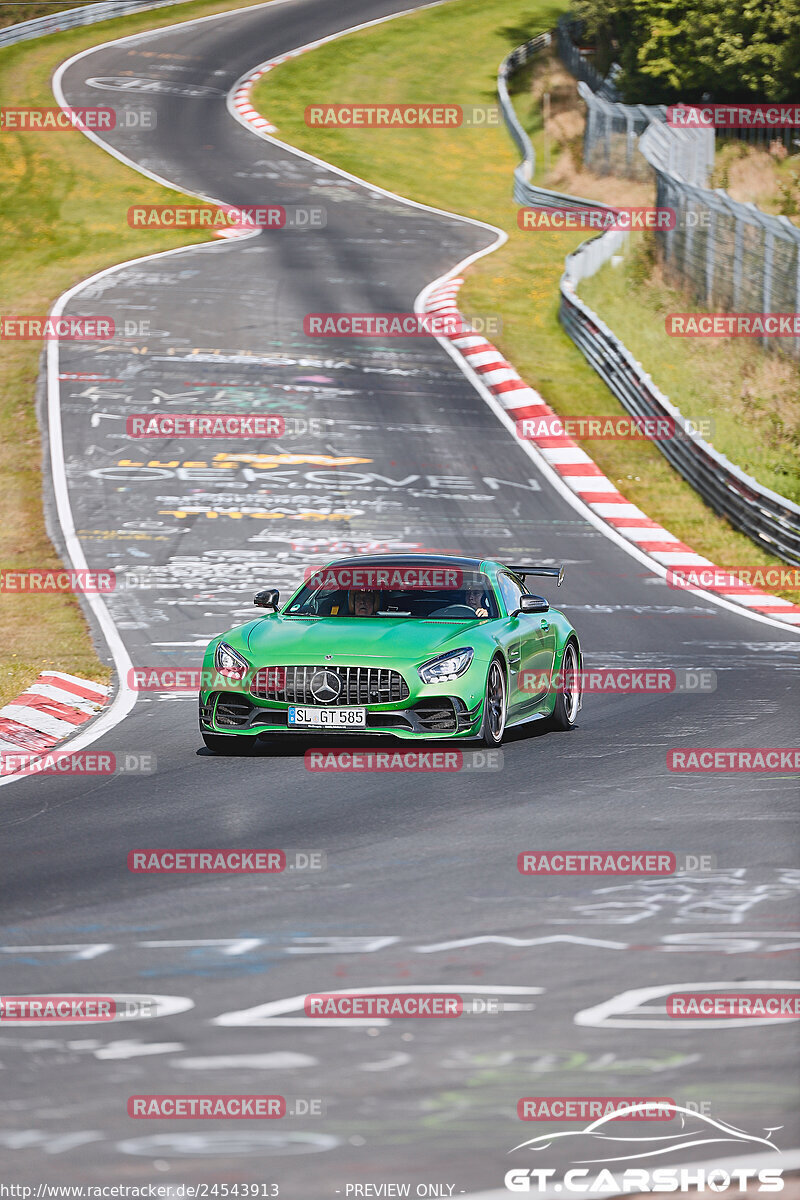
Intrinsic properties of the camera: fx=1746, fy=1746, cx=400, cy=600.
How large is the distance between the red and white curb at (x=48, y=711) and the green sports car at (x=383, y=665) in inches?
57.3

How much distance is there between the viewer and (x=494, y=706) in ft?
40.5

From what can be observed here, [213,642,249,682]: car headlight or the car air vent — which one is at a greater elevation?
[213,642,249,682]: car headlight

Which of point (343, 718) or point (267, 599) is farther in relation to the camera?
point (267, 599)

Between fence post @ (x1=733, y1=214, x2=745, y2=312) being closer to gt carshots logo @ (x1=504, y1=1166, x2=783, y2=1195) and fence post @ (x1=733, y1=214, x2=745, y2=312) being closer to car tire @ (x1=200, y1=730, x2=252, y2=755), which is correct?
car tire @ (x1=200, y1=730, x2=252, y2=755)

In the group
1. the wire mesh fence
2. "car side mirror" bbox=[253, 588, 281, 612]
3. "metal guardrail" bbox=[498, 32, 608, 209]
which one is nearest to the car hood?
"car side mirror" bbox=[253, 588, 281, 612]

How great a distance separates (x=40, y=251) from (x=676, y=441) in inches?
790

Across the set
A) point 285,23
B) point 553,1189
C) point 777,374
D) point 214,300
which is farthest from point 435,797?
point 285,23

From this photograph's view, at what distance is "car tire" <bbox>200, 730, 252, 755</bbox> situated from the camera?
39.8 feet

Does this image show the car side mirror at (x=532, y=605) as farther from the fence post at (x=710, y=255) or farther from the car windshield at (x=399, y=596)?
the fence post at (x=710, y=255)

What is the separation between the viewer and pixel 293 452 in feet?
87.6

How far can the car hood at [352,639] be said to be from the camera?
12.0 metres

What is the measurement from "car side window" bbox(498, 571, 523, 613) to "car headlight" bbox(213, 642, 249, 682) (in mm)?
2317

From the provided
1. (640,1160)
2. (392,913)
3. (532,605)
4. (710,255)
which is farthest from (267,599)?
(710,255)

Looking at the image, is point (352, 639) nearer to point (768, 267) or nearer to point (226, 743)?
point (226, 743)
